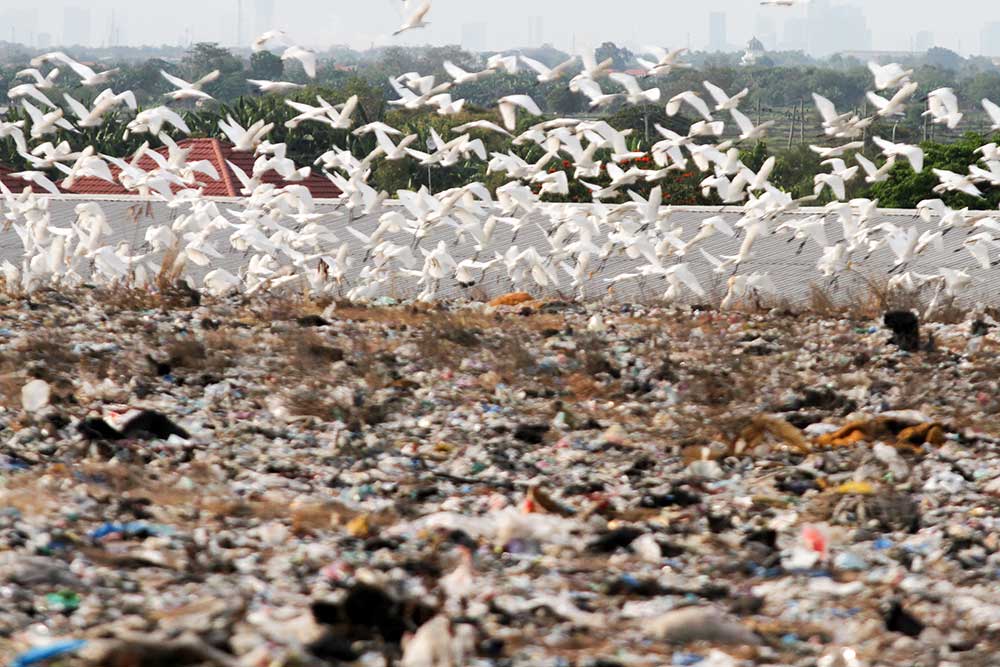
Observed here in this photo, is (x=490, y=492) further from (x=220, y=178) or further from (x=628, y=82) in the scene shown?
(x=220, y=178)

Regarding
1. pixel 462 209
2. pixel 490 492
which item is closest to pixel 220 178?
pixel 462 209

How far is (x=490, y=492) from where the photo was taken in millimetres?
5504

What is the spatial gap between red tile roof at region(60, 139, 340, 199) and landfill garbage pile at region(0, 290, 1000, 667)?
17.2 metres

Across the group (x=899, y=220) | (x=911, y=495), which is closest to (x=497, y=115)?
(x=899, y=220)

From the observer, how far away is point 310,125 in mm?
37094

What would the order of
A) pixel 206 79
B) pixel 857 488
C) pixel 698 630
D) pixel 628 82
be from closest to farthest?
1. pixel 698 630
2. pixel 857 488
3. pixel 206 79
4. pixel 628 82

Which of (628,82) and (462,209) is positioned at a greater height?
(628,82)

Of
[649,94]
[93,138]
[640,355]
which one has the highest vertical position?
[649,94]

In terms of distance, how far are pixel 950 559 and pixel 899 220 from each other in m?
13.3

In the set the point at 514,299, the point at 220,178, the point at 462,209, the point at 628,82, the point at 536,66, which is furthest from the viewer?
the point at 220,178

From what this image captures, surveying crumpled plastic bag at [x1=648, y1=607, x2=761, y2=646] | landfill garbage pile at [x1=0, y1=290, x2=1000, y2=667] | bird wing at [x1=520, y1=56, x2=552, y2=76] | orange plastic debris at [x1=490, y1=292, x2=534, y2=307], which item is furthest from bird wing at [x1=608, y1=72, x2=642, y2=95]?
crumpled plastic bag at [x1=648, y1=607, x2=761, y2=646]

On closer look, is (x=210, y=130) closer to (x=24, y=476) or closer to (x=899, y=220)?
(x=899, y=220)

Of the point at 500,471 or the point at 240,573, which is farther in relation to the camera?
the point at 500,471

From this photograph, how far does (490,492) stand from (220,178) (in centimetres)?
2251
